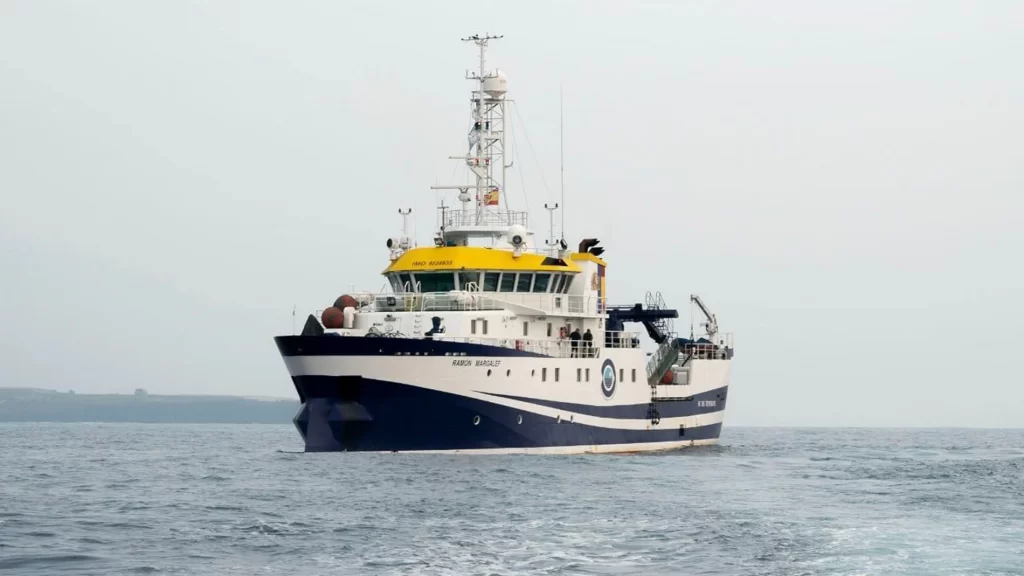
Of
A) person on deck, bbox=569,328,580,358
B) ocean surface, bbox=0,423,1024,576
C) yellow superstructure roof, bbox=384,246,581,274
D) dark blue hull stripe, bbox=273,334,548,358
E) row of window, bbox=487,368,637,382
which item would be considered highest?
yellow superstructure roof, bbox=384,246,581,274

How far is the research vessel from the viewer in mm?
36562

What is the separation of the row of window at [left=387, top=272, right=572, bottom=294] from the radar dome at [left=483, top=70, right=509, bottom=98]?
7019 millimetres

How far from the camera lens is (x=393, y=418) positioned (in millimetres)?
36688

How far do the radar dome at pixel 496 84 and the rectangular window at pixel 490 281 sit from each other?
7.40 meters

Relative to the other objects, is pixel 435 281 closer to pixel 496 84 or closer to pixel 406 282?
pixel 406 282

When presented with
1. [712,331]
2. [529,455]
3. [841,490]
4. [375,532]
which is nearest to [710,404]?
[712,331]

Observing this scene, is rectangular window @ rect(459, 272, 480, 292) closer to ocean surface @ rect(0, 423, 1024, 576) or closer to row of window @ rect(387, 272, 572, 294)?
row of window @ rect(387, 272, 572, 294)

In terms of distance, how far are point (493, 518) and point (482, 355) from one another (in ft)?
41.2

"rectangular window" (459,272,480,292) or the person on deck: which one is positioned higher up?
"rectangular window" (459,272,480,292)

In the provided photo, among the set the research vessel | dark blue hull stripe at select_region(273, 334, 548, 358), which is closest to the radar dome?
the research vessel

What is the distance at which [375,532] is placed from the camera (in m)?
22.8

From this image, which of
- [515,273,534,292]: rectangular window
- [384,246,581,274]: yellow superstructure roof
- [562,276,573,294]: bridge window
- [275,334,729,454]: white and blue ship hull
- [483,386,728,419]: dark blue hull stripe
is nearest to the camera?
[275,334,729,454]: white and blue ship hull

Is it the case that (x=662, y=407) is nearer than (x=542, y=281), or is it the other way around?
(x=542, y=281)

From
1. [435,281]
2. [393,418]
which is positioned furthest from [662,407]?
[393,418]
